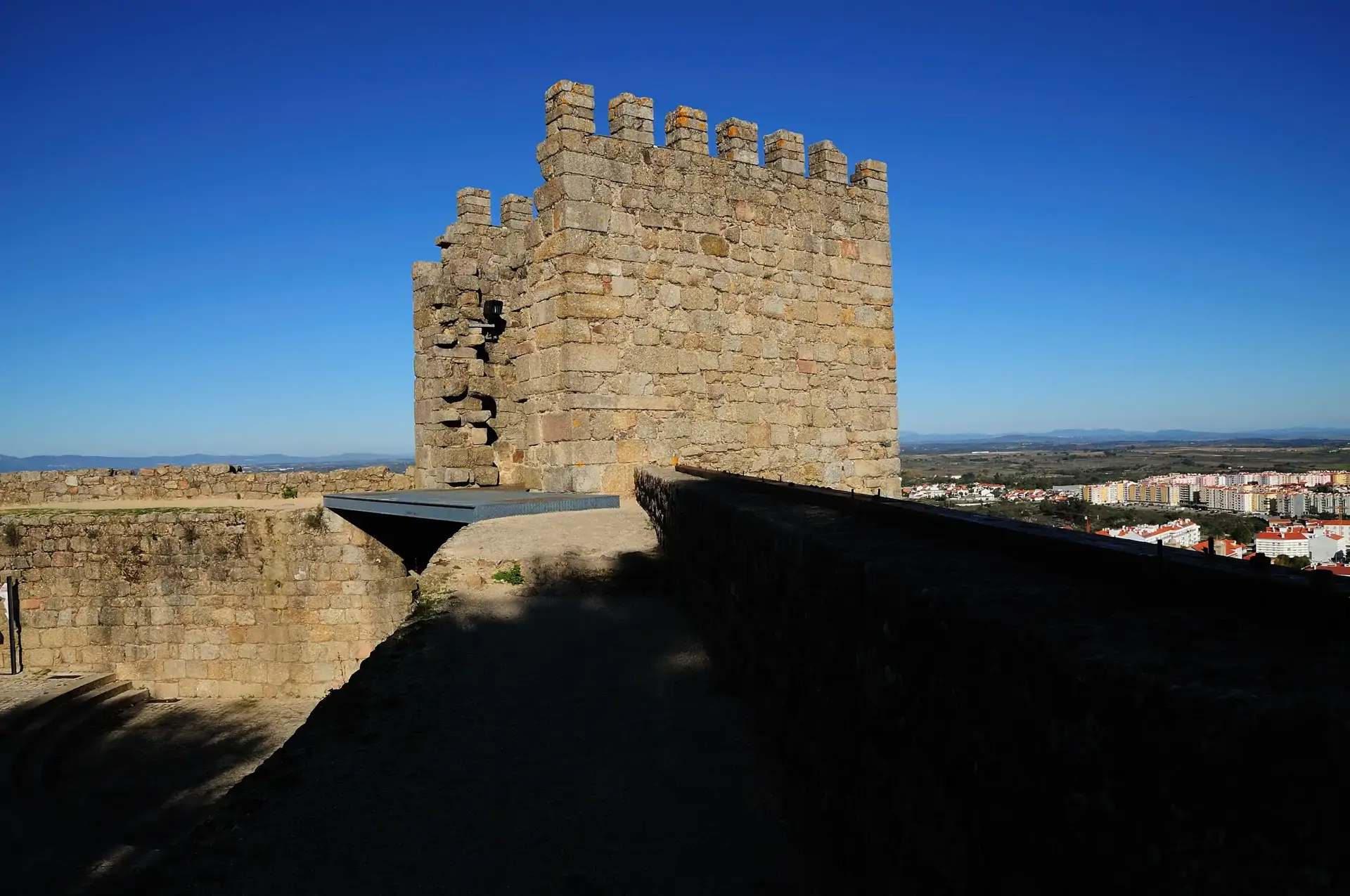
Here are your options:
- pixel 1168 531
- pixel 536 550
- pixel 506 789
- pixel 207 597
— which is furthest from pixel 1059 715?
pixel 207 597

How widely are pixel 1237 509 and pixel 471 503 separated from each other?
637 centimetres

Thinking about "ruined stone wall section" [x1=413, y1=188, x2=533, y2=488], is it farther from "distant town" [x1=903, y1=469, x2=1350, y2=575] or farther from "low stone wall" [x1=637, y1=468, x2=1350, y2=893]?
"low stone wall" [x1=637, y1=468, x2=1350, y2=893]

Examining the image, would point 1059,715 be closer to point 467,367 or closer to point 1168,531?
point 1168,531

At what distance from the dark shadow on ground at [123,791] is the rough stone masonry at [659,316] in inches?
148

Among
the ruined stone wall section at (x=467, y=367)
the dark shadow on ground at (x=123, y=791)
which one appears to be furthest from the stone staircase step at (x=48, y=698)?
the ruined stone wall section at (x=467, y=367)

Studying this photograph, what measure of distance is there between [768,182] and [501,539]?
17.3ft

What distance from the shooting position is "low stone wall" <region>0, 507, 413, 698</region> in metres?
10.6

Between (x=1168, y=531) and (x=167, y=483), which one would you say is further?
(x=167, y=483)

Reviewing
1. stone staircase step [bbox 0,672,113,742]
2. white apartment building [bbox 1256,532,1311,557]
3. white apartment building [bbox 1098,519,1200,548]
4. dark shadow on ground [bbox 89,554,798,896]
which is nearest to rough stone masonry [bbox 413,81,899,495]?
dark shadow on ground [bbox 89,554,798,896]

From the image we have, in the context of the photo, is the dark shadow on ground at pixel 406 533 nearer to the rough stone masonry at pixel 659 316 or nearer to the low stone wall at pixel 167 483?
the rough stone masonry at pixel 659 316

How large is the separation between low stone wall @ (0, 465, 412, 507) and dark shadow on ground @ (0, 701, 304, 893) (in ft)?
14.1

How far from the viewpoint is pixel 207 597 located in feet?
35.4

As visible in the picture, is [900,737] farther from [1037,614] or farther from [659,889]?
[659,889]

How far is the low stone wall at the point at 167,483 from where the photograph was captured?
14.2 meters
